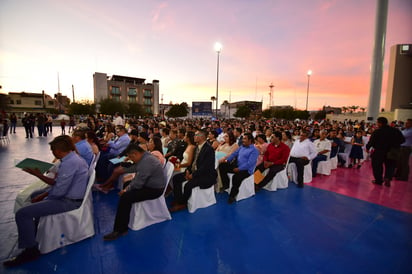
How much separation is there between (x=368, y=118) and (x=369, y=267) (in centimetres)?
1913

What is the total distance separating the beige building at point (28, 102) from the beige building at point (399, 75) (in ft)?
303

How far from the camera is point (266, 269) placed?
222 cm

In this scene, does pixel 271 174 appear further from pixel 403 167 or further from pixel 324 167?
pixel 403 167

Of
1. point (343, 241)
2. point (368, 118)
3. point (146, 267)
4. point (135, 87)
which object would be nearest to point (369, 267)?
point (343, 241)

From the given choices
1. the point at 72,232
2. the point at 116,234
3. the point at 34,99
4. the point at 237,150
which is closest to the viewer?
the point at 72,232

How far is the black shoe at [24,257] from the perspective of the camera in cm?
218

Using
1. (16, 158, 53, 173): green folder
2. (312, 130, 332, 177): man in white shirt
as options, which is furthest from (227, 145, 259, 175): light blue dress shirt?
(16, 158, 53, 173): green folder

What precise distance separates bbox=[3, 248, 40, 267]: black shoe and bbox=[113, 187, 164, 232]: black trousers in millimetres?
888

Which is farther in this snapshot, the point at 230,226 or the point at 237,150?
the point at 237,150

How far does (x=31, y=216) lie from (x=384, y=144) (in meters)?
7.38

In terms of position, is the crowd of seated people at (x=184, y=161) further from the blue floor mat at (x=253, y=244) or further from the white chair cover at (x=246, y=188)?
the blue floor mat at (x=253, y=244)

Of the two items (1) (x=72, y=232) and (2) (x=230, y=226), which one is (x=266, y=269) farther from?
(1) (x=72, y=232)

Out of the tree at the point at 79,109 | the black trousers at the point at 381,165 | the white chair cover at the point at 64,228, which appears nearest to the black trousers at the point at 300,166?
the black trousers at the point at 381,165

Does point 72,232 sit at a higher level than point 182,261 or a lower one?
higher
